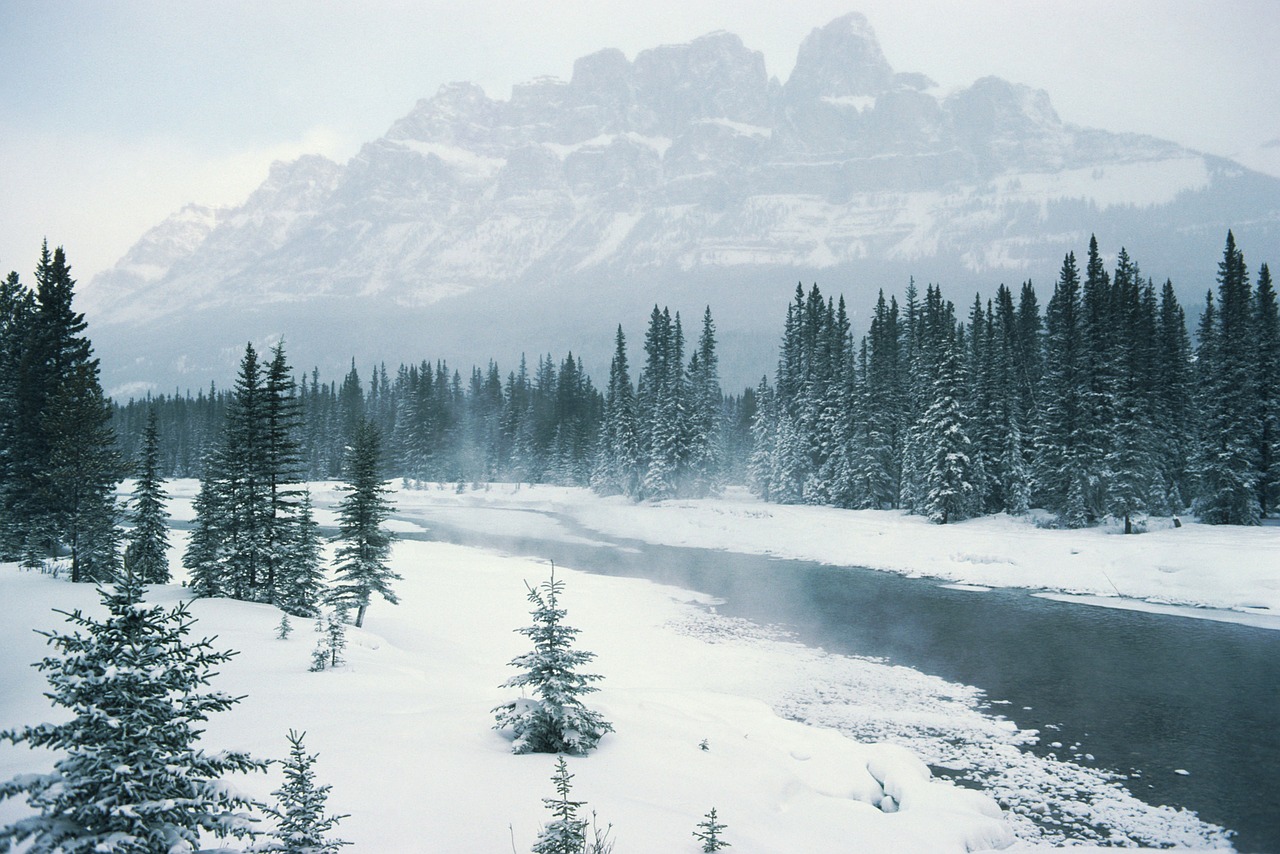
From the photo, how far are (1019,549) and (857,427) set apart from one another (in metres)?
27.8

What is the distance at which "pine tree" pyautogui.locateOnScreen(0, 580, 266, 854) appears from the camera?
13.7 ft

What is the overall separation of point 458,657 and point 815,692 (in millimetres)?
10365

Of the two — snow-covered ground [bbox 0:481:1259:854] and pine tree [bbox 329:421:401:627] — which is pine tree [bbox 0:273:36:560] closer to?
snow-covered ground [bbox 0:481:1259:854]

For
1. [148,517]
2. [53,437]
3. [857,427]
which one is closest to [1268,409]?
[857,427]

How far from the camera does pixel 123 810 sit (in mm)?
4324

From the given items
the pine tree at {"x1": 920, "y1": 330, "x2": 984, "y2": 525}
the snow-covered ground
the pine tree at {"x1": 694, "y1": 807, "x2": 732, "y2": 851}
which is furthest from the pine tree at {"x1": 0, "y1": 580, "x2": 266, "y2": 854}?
the pine tree at {"x1": 920, "y1": 330, "x2": 984, "y2": 525}

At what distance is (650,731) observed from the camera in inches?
490

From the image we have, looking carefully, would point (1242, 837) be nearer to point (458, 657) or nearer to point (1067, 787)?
point (1067, 787)

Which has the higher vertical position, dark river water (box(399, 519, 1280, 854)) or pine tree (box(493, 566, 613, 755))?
pine tree (box(493, 566, 613, 755))

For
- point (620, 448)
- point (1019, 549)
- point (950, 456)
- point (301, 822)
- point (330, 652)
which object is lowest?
point (1019, 549)

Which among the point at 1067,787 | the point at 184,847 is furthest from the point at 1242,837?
the point at 184,847

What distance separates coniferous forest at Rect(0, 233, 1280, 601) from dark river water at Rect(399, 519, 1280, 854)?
59.8ft

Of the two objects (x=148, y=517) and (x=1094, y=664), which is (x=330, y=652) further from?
(x=1094, y=664)

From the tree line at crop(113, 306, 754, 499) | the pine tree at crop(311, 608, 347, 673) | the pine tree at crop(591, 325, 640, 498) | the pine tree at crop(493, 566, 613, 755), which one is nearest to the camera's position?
the pine tree at crop(493, 566, 613, 755)
